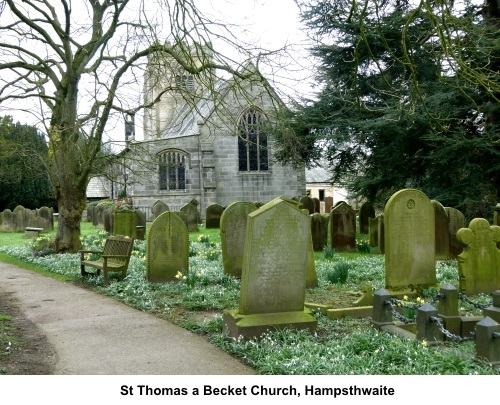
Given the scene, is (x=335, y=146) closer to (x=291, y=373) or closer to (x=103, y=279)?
(x=103, y=279)

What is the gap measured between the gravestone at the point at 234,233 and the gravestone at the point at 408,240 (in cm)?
273

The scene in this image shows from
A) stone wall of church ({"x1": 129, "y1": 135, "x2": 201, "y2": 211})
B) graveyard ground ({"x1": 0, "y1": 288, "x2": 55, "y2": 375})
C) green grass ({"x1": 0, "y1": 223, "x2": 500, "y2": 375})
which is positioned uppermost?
stone wall of church ({"x1": 129, "y1": 135, "x2": 201, "y2": 211})

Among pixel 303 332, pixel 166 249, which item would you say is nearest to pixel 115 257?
pixel 166 249

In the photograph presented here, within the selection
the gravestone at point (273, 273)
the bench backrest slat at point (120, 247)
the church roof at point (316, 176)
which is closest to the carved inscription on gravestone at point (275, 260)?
the gravestone at point (273, 273)

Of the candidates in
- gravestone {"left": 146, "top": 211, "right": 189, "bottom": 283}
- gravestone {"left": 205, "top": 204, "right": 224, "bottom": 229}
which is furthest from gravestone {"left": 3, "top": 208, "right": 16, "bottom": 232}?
gravestone {"left": 146, "top": 211, "right": 189, "bottom": 283}

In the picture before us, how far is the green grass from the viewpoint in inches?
199

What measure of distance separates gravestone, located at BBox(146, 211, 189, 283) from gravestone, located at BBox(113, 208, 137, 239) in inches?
289

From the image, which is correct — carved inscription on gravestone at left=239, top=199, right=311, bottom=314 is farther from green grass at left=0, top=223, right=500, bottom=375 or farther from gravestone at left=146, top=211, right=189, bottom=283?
gravestone at left=146, top=211, right=189, bottom=283

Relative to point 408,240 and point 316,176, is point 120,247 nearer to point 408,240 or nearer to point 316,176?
point 408,240

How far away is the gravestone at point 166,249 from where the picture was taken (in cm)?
1059

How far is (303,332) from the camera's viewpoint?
6.34 m

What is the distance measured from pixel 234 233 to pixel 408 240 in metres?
3.16

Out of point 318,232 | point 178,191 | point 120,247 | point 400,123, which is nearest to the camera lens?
point 120,247
